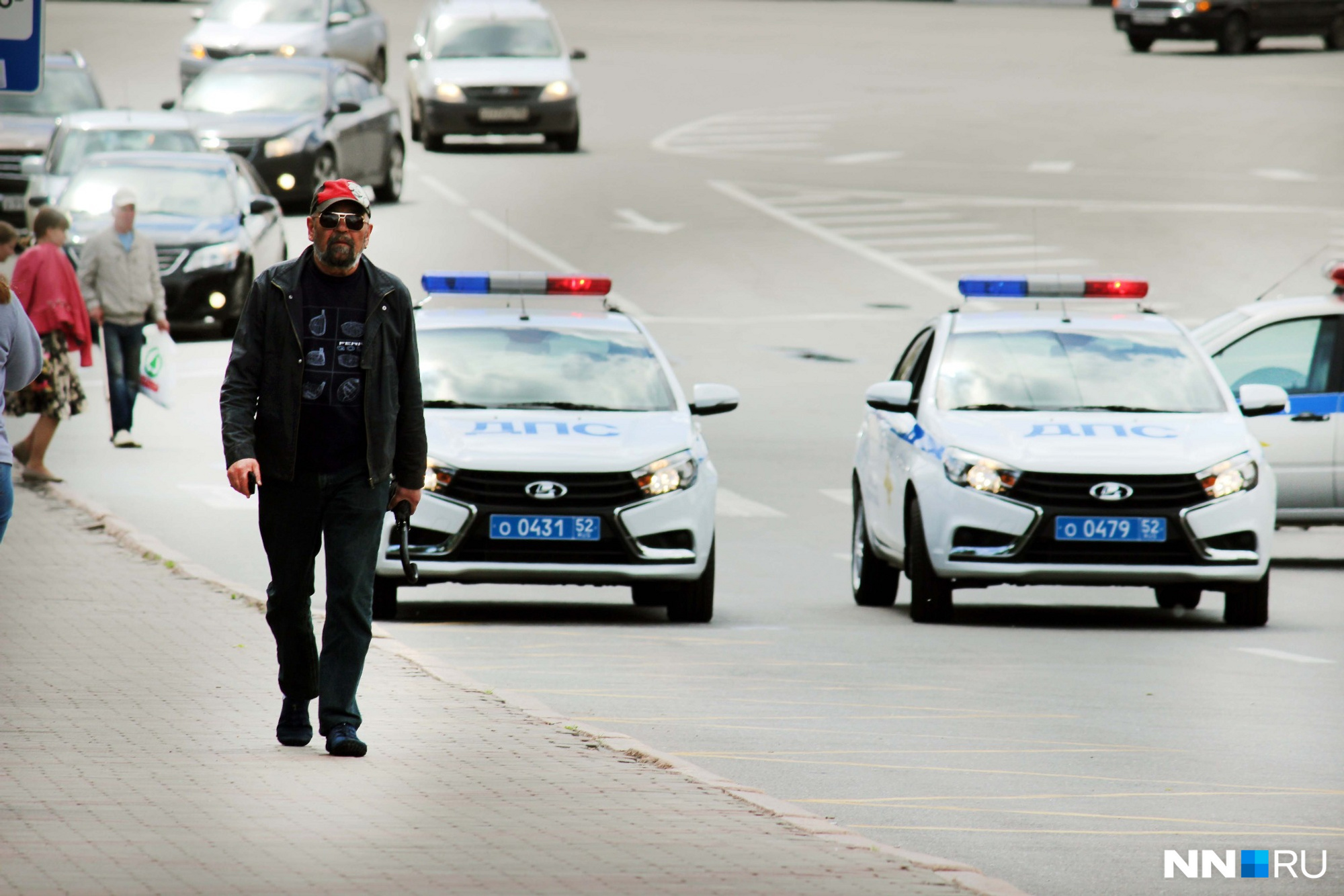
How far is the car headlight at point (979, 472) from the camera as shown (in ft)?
41.1

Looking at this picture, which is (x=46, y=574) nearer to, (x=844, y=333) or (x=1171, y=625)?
(x=1171, y=625)

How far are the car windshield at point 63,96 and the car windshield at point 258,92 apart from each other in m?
2.20

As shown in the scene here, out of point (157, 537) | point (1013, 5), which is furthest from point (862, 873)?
point (1013, 5)

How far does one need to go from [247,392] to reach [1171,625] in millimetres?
6662

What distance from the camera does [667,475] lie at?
12586 millimetres

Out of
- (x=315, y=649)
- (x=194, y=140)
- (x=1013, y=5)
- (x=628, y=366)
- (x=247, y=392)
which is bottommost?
(x=1013, y=5)

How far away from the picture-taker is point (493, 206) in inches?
1276

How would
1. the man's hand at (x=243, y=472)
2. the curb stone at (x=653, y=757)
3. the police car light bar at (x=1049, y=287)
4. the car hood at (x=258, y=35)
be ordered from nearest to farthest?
the curb stone at (x=653, y=757) < the man's hand at (x=243, y=472) < the police car light bar at (x=1049, y=287) < the car hood at (x=258, y=35)

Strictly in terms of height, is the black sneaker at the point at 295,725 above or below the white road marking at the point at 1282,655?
above

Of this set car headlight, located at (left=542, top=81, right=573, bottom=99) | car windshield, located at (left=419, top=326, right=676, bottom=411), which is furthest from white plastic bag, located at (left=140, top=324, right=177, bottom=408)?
car headlight, located at (left=542, top=81, right=573, bottom=99)

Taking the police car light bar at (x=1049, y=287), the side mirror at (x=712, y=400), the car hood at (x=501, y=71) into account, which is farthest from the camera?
the car hood at (x=501, y=71)

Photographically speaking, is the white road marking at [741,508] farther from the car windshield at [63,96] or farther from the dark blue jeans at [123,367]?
the car windshield at [63,96]

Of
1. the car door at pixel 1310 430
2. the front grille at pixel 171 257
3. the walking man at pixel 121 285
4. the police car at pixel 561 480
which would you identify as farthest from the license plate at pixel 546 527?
the front grille at pixel 171 257

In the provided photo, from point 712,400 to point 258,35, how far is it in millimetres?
24863
